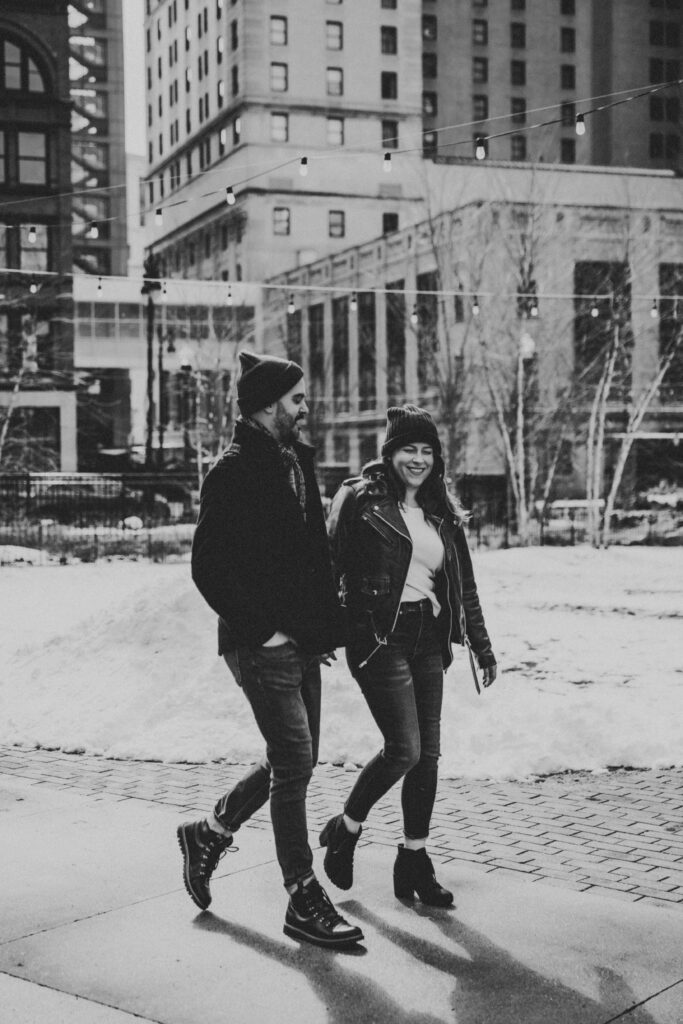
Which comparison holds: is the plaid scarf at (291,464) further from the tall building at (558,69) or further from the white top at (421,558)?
the tall building at (558,69)

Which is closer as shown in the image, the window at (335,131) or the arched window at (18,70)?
the arched window at (18,70)

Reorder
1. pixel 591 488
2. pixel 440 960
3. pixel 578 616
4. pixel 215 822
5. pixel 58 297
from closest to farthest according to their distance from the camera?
1. pixel 440 960
2. pixel 215 822
3. pixel 578 616
4. pixel 591 488
5. pixel 58 297

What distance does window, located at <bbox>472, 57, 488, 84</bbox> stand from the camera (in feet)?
333

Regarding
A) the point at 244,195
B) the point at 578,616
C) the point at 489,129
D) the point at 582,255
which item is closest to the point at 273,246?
the point at 244,195

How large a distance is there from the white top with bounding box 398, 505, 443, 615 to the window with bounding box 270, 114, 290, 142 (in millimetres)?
85932

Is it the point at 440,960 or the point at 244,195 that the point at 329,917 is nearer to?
the point at 440,960

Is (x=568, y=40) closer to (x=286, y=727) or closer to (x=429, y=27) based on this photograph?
(x=429, y=27)

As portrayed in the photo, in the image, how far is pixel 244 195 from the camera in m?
84.9

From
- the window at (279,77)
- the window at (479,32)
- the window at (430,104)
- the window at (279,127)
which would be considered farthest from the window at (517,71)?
the window at (279,127)

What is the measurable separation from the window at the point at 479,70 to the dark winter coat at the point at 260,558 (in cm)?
10301

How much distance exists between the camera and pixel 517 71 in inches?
4045

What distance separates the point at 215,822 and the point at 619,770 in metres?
3.50

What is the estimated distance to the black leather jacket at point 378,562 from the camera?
5.20 m

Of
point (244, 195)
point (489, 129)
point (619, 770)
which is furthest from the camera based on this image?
point (489, 129)
